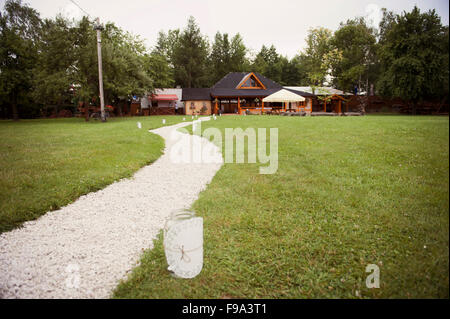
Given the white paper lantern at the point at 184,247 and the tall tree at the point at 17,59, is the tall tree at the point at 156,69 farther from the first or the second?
the white paper lantern at the point at 184,247

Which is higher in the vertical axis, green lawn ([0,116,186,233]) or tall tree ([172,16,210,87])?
tall tree ([172,16,210,87])

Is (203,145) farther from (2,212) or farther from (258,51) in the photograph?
(258,51)

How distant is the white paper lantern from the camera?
2779 mm

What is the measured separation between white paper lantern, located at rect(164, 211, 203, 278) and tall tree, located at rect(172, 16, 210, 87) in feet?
183

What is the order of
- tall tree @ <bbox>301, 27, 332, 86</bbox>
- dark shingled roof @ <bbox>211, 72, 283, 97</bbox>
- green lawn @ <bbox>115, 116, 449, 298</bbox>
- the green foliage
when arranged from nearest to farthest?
green lawn @ <bbox>115, 116, 449, 298</bbox> → tall tree @ <bbox>301, 27, 332, 86</bbox> → dark shingled roof @ <bbox>211, 72, 283, 97</bbox> → the green foliage

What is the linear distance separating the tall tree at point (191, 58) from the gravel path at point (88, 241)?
53.4 metres

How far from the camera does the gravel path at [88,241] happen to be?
8.95 feet

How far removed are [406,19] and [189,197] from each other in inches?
177

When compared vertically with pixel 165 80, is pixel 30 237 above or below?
below

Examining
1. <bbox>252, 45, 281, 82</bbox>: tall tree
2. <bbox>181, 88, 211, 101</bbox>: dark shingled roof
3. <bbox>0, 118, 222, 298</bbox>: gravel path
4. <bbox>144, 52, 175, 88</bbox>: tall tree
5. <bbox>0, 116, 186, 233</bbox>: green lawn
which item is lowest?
<bbox>0, 118, 222, 298</bbox>: gravel path

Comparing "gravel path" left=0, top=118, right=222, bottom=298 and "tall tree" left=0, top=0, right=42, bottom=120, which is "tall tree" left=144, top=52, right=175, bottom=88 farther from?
"gravel path" left=0, top=118, right=222, bottom=298

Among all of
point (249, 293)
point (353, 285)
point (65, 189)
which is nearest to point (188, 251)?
point (249, 293)

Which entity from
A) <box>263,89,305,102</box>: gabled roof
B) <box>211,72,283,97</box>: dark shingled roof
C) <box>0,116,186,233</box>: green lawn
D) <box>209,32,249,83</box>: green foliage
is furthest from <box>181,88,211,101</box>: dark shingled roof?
<box>0,116,186,233</box>: green lawn

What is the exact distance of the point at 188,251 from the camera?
2.76 meters
